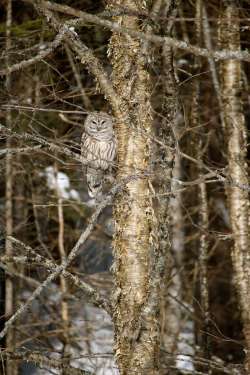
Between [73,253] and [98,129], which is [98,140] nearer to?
[98,129]

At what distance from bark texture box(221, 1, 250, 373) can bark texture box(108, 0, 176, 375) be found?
1.47 meters

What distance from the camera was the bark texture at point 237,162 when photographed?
575 centimetres

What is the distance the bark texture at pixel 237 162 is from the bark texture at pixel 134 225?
147 centimetres

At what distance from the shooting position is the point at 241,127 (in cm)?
602

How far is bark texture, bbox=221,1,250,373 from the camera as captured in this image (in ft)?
18.9

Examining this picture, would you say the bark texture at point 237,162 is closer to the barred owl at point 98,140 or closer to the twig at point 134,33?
the barred owl at point 98,140

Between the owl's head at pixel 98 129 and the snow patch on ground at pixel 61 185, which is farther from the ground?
the snow patch on ground at pixel 61 185

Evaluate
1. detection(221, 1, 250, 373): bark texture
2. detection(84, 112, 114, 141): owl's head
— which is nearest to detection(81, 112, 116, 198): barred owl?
detection(84, 112, 114, 141): owl's head

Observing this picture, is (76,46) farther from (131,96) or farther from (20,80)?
(20,80)

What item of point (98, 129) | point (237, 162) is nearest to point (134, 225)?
point (237, 162)

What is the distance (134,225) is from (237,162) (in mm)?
1738

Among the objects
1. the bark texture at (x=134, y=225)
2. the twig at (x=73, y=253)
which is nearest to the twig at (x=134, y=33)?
the twig at (x=73, y=253)

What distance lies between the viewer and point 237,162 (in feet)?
19.0

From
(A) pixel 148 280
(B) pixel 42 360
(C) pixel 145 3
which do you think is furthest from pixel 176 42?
(B) pixel 42 360
